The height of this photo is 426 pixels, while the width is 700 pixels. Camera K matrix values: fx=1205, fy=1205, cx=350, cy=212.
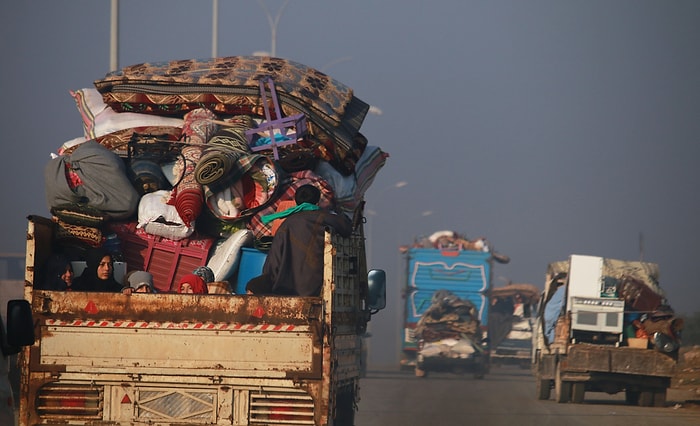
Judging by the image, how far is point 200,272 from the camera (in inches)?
403

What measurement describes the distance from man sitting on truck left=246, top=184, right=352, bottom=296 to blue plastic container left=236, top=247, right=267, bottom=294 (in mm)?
452

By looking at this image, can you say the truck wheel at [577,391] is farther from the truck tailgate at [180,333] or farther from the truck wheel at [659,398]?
the truck tailgate at [180,333]

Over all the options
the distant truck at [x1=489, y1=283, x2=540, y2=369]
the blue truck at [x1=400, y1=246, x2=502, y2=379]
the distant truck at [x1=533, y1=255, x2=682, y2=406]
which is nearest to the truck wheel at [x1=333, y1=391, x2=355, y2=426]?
the distant truck at [x1=533, y1=255, x2=682, y2=406]

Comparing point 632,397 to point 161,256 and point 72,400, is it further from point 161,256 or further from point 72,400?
point 72,400

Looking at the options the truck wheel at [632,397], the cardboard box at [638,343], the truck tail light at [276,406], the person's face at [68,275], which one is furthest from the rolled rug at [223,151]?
the truck wheel at [632,397]

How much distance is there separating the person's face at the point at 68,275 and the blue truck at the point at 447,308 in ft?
87.5

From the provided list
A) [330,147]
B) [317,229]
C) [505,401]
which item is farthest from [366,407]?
[317,229]

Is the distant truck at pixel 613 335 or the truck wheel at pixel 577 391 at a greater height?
the distant truck at pixel 613 335

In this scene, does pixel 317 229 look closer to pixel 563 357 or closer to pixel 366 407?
pixel 366 407

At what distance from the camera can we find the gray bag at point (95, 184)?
422 inches

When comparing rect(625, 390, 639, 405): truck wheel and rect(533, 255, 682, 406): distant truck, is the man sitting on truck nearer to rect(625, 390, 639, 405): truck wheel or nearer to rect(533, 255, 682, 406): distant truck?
rect(533, 255, 682, 406): distant truck

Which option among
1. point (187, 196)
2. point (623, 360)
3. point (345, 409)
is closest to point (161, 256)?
point (187, 196)

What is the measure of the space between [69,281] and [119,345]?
1025mm

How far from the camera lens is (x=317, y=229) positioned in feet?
32.6
